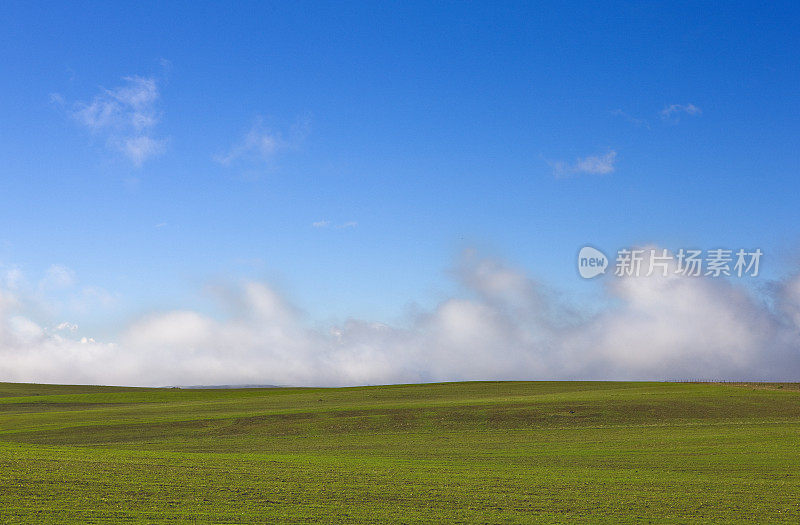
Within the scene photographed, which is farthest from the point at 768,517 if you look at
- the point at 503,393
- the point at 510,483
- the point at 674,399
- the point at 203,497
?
the point at 503,393

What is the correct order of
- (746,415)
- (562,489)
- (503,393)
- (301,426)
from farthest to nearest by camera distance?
1. (503,393)
2. (746,415)
3. (301,426)
4. (562,489)

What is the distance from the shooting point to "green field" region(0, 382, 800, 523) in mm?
18531

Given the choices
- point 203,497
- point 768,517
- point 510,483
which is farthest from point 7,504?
point 768,517

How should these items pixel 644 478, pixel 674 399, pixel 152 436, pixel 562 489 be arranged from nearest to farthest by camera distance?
pixel 562 489, pixel 644 478, pixel 152 436, pixel 674 399

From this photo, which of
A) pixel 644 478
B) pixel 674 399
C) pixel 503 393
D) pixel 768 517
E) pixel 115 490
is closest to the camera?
pixel 768 517

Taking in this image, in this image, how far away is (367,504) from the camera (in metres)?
19.2

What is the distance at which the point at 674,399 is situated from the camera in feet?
186

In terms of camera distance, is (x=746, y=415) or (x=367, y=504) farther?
(x=746, y=415)

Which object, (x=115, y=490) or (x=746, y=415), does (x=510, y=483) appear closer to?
(x=115, y=490)

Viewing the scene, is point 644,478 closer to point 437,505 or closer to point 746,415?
point 437,505

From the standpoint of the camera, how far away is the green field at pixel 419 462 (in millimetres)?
18531

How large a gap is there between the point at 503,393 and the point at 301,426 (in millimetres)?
28347

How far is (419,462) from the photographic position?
2878 cm

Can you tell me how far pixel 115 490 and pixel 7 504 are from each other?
299 cm
